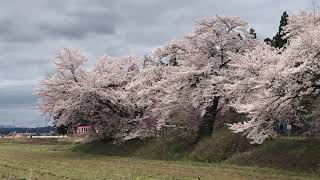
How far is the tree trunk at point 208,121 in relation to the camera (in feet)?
124

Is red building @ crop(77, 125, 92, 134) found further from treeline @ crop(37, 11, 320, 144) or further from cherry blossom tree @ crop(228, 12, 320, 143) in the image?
cherry blossom tree @ crop(228, 12, 320, 143)

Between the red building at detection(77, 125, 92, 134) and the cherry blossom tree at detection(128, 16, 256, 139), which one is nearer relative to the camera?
the cherry blossom tree at detection(128, 16, 256, 139)

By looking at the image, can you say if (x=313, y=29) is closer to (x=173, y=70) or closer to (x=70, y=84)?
(x=173, y=70)

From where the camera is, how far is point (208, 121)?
126 ft

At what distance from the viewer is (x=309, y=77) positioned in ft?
76.6

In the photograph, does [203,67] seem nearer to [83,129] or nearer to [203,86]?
[203,86]

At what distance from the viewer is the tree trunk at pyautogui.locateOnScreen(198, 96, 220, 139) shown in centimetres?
3785

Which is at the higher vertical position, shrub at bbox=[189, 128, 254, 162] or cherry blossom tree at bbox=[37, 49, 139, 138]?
cherry blossom tree at bbox=[37, 49, 139, 138]

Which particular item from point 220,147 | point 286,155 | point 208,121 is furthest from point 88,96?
point 286,155

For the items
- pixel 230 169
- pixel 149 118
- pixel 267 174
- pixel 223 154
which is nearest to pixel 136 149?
pixel 149 118

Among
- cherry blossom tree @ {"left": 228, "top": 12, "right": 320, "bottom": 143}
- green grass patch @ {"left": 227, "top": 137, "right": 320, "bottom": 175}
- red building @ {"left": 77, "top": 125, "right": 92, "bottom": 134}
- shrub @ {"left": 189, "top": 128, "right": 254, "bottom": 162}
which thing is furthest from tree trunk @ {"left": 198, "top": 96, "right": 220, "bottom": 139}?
red building @ {"left": 77, "top": 125, "right": 92, "bottom": 134}

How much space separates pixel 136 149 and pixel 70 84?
7.55m

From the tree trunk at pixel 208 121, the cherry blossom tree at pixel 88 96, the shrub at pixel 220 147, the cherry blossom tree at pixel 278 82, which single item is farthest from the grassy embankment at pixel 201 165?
the cherry blossom tree at pixel 88 96

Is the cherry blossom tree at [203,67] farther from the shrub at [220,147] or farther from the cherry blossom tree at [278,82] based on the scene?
the cherry blossom tree at [278,82]
